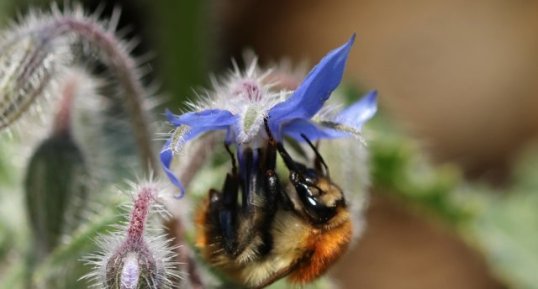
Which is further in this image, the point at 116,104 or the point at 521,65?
the point at 521,65

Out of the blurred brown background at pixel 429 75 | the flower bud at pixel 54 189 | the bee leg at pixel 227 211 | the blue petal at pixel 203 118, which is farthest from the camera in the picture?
the blurred brown background at pixel 429 75

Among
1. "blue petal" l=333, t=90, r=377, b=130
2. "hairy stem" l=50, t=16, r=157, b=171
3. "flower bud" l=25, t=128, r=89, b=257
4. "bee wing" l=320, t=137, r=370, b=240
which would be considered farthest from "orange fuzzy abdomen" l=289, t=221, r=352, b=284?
"flower bud" l=25, t=128, r=89, b=257

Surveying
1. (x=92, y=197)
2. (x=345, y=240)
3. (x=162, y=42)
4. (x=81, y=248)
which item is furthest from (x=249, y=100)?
(x=162, y=42)

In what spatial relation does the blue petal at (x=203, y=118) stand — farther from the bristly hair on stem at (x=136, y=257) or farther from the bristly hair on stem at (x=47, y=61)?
the bristly hair on stem at (x=47, y=61)

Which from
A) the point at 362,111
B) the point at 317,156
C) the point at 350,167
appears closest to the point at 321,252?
the point at 317,156

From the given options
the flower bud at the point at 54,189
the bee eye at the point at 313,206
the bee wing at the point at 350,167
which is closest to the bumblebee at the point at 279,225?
the bee eye at the point at 313,206

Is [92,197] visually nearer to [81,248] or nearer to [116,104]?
[81,248]

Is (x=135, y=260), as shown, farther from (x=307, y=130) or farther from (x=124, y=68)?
(x=124, y=68)

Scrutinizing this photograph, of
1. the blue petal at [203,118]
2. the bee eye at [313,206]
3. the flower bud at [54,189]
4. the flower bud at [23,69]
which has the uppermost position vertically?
the flower bud at [23,69]
